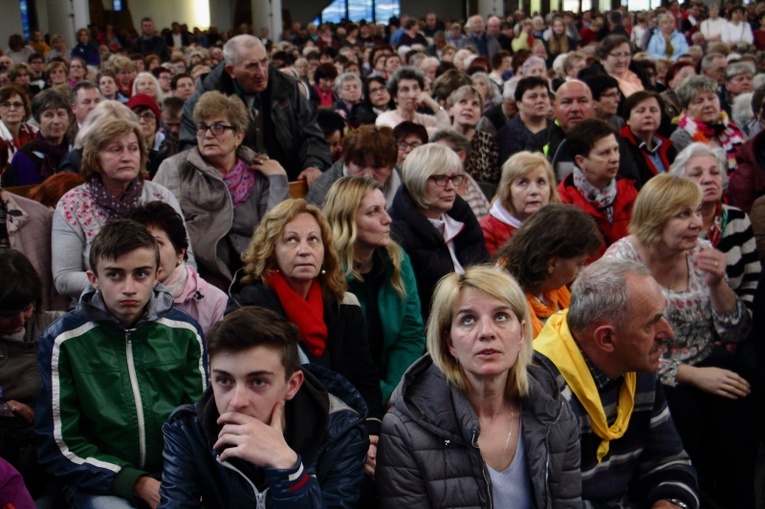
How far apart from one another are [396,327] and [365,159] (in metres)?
1.27

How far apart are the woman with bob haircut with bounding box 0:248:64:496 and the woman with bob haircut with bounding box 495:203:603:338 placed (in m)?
1.83

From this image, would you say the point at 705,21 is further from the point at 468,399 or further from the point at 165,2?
the point at 468,399

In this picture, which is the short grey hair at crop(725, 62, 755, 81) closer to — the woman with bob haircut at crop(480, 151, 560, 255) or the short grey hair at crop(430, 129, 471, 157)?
the short grey hair at crop(430, 129, 471, 157)

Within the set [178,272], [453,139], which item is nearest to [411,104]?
Answer: [453,139]

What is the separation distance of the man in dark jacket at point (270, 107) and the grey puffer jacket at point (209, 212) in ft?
2.42

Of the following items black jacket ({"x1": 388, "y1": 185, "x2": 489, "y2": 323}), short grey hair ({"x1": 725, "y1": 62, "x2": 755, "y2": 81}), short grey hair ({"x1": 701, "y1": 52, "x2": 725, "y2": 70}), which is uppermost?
short grey hair ({"x1": 701, "y1": 52, "x2": 725, "y2": 70})

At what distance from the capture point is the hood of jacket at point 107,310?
9.29ft

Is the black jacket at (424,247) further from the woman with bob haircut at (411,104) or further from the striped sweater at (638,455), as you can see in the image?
the woman with bob haircut at (411,104)

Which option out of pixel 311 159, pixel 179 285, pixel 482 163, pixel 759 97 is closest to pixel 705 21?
pixel 759 97

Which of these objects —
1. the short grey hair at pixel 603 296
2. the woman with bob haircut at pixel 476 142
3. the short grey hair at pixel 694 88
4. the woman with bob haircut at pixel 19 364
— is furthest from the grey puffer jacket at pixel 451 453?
the short grey hair at pixel 694 88

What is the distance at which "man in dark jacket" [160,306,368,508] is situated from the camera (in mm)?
2215

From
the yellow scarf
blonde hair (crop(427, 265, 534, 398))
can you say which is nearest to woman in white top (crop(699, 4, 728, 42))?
the yellow scarf

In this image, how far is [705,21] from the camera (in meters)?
17.8

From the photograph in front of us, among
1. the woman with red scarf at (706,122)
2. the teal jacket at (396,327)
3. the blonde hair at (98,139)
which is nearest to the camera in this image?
the teal jacket at (396,327)
